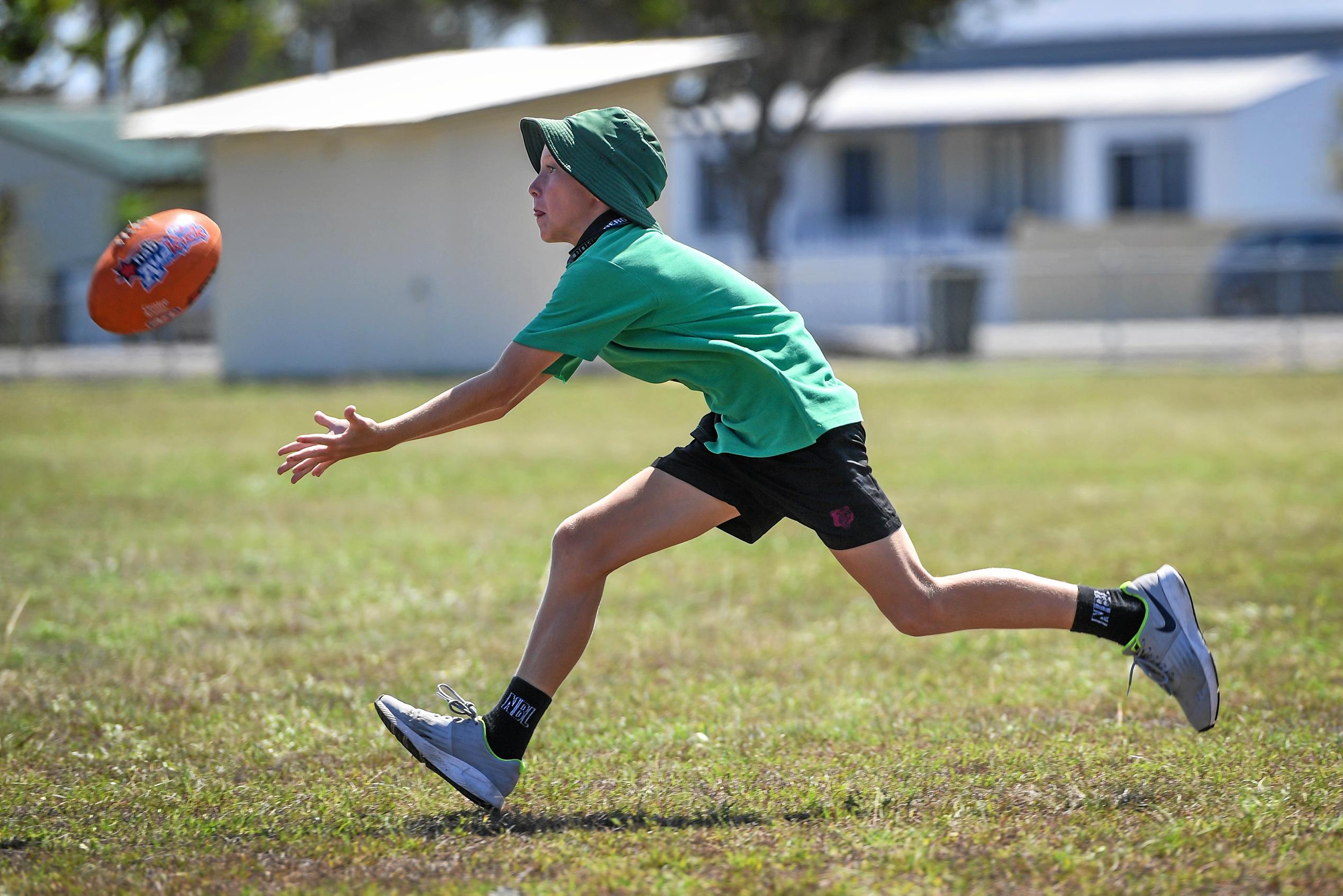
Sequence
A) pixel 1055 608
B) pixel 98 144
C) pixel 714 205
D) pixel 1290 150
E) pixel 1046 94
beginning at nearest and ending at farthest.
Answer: pixel 1055 608 → pixel 98 144 → pixel 1290 150 → pixel 714 205 → pixel 1046 94

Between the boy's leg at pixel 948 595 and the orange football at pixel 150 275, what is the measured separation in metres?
2.27

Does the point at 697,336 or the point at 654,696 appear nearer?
the point at 697,336

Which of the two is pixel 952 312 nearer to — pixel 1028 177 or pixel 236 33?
pixel 236 33

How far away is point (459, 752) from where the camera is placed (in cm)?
415

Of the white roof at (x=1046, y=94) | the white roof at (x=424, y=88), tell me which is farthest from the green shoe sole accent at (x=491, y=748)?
the white roof at (x=1046, y=94)

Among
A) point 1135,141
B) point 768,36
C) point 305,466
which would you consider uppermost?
point 768,36

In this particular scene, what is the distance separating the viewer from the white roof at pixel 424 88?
19.0 m

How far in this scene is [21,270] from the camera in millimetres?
31391

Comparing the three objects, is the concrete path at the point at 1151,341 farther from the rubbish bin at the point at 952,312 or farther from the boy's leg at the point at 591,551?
the boy's leg at the point at 591,551

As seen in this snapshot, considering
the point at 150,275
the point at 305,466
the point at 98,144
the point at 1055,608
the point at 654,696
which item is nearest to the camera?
the point at 305,466

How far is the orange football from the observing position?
4.82m

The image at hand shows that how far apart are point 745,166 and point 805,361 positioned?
26.7 metres

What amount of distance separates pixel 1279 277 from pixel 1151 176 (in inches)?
437

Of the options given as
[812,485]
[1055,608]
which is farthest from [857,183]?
[812,485]
